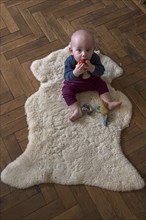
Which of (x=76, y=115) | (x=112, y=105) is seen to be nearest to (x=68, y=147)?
(x=76, y=115)

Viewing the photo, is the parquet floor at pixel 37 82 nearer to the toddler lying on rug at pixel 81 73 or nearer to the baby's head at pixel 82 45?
the toddler lying on rug at pixel 81 73

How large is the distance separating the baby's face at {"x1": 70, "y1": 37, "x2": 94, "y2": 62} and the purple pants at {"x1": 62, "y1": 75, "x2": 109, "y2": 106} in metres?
0.11

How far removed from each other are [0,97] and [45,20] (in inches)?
20.4

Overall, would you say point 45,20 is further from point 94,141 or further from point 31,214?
point 31,214

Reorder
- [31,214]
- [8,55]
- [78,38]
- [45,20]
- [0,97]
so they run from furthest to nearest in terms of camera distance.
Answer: [45,20] → [8,55] → [0,97] → [78,38] → [31,214]

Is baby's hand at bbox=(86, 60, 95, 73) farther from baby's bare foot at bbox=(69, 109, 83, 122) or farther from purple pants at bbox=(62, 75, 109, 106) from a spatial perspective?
baby's bare foot at bbox=(69, 109, 83, 122)

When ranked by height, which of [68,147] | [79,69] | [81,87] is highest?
[79,69]

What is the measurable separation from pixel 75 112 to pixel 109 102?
160 millimetres

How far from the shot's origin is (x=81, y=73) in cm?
122

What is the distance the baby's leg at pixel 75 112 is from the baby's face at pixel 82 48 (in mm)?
203

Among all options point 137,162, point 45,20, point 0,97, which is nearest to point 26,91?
point 0,97

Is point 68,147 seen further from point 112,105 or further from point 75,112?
point 112,105

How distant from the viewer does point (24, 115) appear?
1.26 meters

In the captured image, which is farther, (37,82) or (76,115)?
(37,82)
